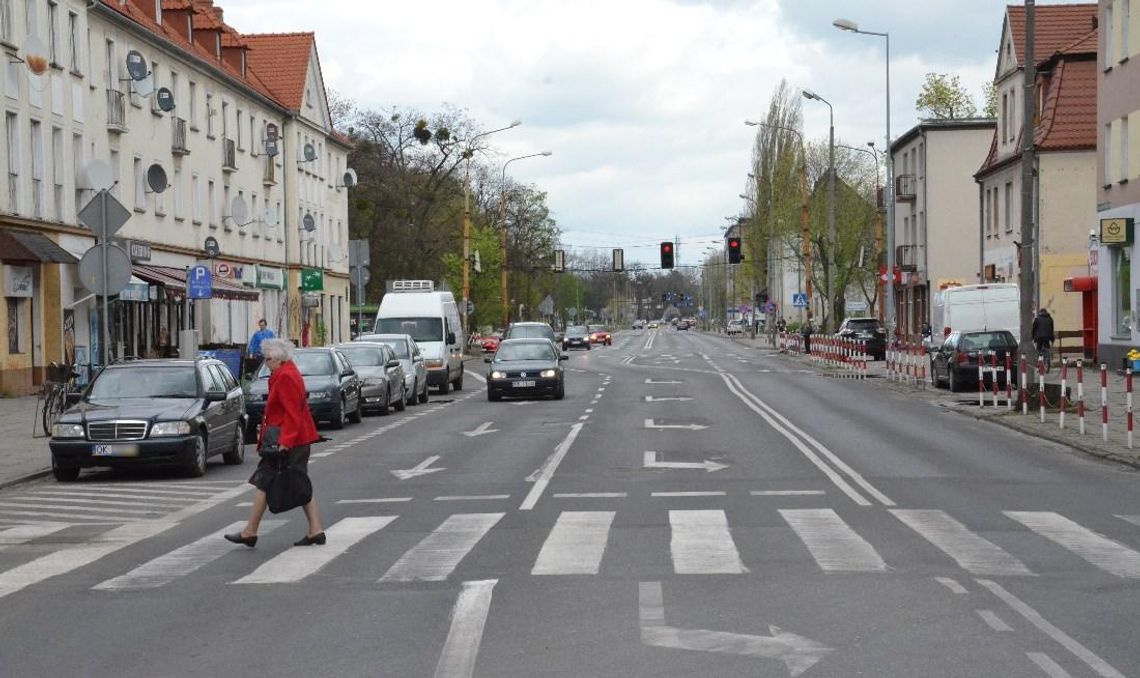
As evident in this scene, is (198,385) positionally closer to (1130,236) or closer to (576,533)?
(576,533)

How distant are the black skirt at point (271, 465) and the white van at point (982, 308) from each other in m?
33.3

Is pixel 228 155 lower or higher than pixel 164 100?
lower

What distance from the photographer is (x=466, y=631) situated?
8203 mm

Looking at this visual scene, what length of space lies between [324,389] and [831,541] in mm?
16342

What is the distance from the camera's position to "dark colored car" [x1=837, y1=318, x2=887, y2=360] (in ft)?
208

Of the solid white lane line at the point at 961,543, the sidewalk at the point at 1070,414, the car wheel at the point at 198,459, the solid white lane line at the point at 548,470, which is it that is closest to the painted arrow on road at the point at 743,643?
the solid white lane line at the point at 961,543

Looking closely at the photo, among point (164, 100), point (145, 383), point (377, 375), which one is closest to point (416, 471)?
point (145, 383)

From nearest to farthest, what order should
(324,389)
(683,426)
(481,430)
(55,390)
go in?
(55,390), (683,426), (481,430), (324,389)

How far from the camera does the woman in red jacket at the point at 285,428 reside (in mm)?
11953

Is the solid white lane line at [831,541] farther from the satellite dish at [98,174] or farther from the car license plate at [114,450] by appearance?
the satellite dish at [98,174]

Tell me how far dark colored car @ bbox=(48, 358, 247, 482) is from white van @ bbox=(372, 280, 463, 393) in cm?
1977

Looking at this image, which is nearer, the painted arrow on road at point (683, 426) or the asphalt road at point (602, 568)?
the asphalt road at point (602, 568)

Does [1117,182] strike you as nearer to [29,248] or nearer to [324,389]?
[324,389]

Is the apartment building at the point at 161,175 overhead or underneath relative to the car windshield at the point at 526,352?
overhead
